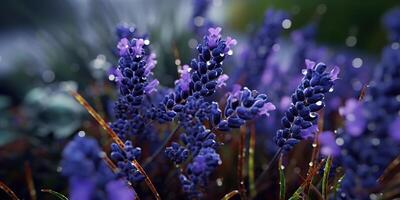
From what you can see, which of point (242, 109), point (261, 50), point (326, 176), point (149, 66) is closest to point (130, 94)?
point (149, 66)

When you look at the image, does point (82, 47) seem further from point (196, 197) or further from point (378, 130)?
point (378, 130)

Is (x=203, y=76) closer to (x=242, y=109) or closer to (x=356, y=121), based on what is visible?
(x=242, y=109)

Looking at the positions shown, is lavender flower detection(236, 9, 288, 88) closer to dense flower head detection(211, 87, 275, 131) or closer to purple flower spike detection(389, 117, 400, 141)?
dense flower head detection(211, 87, 275, 131)

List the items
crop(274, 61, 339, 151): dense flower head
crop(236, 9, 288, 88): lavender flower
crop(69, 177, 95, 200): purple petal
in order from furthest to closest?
crop(236, 9, 288, 88): lavender flower → crop(274, 61, 339, 151): dense flower head → crop(69, 177, 95, 200): purple petal

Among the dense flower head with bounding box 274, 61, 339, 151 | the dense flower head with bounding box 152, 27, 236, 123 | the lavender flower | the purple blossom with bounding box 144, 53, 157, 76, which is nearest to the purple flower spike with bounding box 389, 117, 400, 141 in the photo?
the dense flower head with bounding box 274, 61, 339, 151

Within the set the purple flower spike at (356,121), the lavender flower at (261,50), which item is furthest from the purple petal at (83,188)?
the lavender flower at (261,50)

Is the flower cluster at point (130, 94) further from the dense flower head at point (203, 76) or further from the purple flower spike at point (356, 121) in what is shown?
the purple flower spike at point (356, 121)

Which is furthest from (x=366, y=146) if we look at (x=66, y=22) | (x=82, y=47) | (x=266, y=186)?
(x=66, y=22)

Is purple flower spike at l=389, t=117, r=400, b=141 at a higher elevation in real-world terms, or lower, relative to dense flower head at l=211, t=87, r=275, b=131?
lower

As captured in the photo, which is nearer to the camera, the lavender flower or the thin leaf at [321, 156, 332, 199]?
the thin leaf at [321, 156, 332, 199]
